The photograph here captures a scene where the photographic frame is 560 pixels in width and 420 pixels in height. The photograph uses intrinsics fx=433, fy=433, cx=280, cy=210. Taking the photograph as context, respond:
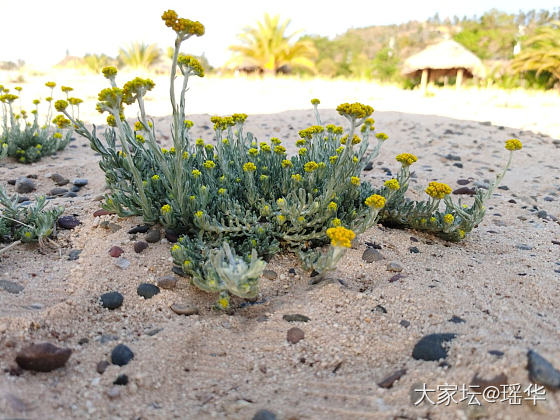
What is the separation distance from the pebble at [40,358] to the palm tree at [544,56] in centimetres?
1901

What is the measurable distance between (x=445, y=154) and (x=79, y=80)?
465 inches

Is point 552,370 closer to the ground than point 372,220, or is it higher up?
closer to the ground

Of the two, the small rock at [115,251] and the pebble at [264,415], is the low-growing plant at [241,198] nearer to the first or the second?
the small rock at [115,251]

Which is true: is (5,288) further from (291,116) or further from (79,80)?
(79,80)

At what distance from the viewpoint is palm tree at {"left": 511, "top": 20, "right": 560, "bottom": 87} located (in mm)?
16328

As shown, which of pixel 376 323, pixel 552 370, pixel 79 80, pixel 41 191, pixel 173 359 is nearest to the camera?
pixel 552 370

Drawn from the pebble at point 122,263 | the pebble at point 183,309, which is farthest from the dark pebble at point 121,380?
the pebble at point 122,263

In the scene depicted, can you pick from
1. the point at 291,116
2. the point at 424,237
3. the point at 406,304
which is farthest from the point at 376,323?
→ the point at 291,116

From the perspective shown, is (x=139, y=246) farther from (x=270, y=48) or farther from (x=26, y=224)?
(x=270, y=48)

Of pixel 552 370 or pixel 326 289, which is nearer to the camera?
pixel 552 370

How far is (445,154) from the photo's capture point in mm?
5883

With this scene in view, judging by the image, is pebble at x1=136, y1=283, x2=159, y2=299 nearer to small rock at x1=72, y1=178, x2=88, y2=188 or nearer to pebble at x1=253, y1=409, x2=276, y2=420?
pebble at x1=253, y1=409, x2=276, y2=420

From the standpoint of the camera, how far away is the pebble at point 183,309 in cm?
223

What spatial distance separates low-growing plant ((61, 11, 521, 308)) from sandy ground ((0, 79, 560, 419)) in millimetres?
178
